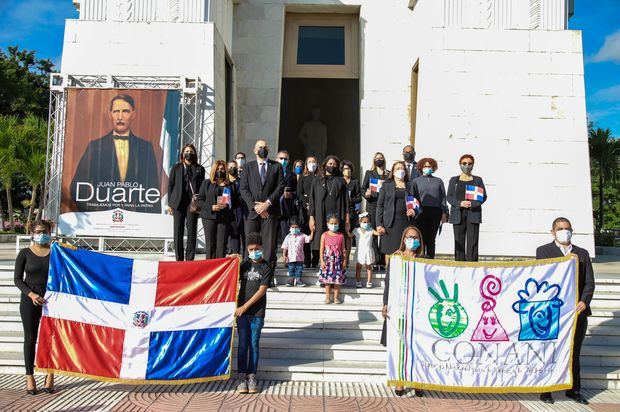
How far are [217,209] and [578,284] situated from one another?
470 centimetres

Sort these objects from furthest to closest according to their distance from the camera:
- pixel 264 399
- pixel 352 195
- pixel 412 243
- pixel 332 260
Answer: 1. pixel 352 195
2. pixel 332 260
3. pixel 412 243
4. pixel 264 399

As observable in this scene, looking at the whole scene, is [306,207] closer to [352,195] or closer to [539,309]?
[352,195]

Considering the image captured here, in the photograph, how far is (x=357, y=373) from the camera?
5789 millimetres

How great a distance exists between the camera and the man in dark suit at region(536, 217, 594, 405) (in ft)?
17.8

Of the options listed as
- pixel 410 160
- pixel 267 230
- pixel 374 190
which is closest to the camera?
pixel 267 230

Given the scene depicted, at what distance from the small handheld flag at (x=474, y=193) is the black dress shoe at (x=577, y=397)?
3.01m

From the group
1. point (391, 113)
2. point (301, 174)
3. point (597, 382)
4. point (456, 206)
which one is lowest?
point (597, 382)

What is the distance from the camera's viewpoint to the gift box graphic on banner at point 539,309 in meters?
5.45

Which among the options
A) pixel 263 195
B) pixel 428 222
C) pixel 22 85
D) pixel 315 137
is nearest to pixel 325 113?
pixel 315 137

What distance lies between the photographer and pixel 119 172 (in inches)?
422

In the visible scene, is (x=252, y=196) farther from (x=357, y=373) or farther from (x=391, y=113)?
(x=391, y=113)

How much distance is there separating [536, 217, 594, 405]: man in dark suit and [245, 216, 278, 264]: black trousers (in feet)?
11.1

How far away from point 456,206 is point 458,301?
2.58 metres

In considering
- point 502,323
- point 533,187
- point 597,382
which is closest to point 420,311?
point 502,323
